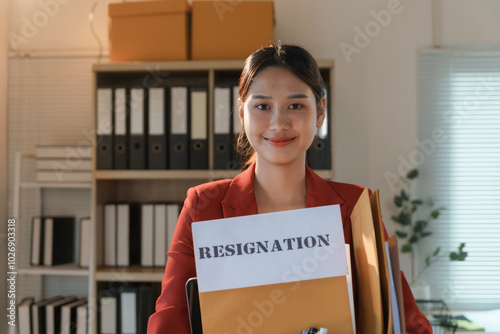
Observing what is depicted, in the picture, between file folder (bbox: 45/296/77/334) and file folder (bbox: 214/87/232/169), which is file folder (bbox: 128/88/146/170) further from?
file folder (bbox: 45/296/77/334)

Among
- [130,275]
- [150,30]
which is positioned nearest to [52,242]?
[130,275]

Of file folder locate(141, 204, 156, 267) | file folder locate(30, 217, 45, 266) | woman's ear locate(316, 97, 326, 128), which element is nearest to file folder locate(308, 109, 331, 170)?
file folder locate(141, 204, 156, 267)

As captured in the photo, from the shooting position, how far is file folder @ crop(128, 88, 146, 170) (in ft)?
7.13

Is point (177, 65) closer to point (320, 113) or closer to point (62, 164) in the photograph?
point (62, 164)

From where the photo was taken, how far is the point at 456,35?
2439mm

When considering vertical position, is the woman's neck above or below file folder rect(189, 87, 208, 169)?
below

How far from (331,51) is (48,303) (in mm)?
1961

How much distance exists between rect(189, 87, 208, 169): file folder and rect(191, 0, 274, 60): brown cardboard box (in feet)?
0.62

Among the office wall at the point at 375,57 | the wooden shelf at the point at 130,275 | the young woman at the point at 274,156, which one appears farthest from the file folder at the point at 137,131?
the young woman at the point at 274,156

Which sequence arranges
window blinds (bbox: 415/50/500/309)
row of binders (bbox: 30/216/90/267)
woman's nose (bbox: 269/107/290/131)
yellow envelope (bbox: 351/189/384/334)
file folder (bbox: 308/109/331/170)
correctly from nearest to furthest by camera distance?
yellow envelope (bbox: 351/189/384/334) → woman's nose (bbox: 269/107/290/131) → file folder (bbox: 308/109/331/170) → row of binders (bbox: 30/216/90/267) → window blinds (bbox: 415/50/500/309)

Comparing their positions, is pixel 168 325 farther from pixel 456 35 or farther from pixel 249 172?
pixel 456 35

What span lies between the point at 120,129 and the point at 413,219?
5.15 ft

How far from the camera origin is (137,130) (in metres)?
2.18

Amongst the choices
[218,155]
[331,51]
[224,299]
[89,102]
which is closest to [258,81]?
[224,299]
